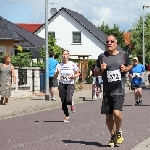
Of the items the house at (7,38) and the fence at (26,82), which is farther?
the house at (7,38)

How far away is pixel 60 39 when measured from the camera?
197 feet

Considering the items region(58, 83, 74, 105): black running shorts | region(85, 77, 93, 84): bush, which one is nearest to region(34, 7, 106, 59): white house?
region(85, 77, 93, 84): bush

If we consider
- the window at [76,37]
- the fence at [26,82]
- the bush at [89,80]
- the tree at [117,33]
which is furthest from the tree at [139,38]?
the fence at [26,82]

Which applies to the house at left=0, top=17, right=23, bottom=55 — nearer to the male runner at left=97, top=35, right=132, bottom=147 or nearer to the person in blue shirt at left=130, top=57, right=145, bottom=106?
the person in blue shirt at left=130, top=57, right=145, bottom=106

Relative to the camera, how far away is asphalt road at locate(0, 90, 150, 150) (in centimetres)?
970

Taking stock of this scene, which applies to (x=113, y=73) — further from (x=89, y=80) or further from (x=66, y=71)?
(x=89, y=80)

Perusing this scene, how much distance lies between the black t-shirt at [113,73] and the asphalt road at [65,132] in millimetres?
926

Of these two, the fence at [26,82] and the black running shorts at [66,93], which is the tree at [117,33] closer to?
the fence at [26,82]

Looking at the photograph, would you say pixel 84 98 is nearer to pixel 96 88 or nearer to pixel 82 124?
pixel 96 88

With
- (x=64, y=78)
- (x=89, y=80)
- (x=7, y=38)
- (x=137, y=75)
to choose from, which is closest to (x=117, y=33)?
(x=89, y=80)

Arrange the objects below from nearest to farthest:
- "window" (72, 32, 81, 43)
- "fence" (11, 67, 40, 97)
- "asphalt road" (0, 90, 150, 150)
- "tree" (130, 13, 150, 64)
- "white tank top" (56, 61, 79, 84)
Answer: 1. "asphalt road" (0, 90, 150, 150)
2. "white tank top" (56, 61, 79, 84)
3. "fence" (11, 67, 40, 97)
4. "window" (72, 32, 81, 43)
5. "tree" (130, 13, 150, 64)

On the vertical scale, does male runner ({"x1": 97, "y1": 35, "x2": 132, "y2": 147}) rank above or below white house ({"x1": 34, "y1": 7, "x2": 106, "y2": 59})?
below

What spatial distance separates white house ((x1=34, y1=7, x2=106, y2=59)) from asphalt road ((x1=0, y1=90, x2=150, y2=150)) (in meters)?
42.1

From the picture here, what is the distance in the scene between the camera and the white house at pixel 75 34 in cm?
5828
